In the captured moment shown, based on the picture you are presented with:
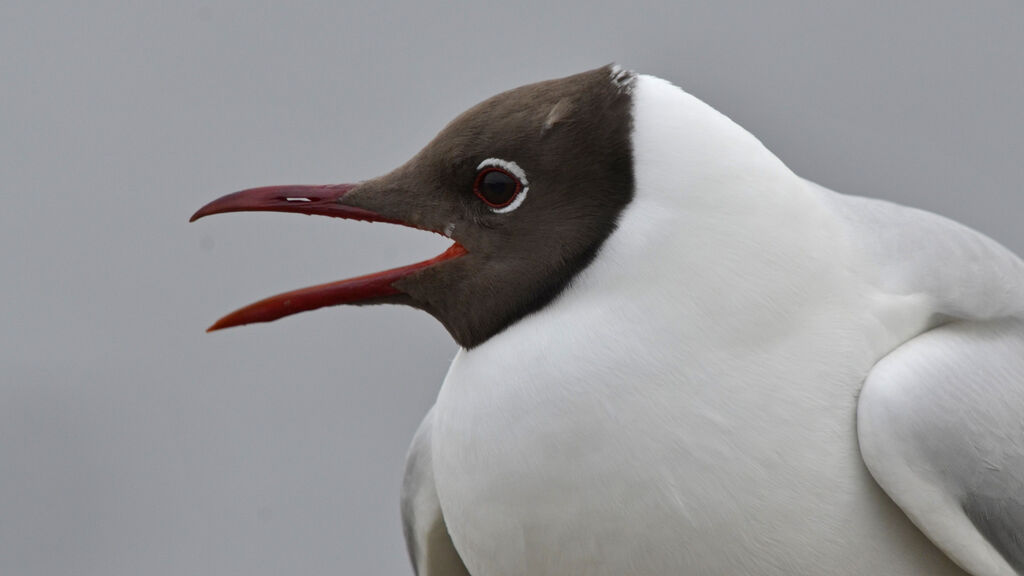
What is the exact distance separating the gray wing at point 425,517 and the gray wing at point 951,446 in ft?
1.91

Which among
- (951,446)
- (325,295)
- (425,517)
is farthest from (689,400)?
(425,517)

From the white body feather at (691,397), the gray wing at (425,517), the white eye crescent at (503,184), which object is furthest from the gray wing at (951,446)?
the gray wing at (425,517)

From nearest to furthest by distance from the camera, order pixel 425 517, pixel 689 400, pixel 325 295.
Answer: pixel 689 400 → pixel 325 295 → pixel 425 517

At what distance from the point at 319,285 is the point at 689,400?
41 centimetres

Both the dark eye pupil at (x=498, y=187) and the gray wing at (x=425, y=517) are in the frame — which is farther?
the gray wing at (x=425, y=517)

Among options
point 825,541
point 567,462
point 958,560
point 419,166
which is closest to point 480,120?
point 419,166

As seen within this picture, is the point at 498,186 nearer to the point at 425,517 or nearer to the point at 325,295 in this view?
the point at 325,295

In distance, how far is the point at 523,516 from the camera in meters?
1.36

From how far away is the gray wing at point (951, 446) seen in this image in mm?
1335

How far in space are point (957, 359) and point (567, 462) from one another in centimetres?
42

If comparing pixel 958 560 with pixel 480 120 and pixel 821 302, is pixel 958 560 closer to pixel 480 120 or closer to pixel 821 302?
pixel 821 302

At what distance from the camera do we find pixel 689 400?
1.32 m

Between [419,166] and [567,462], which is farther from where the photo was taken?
[419,166]

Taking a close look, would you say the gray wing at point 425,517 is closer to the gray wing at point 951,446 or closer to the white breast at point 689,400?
the white breast at point 689,400
